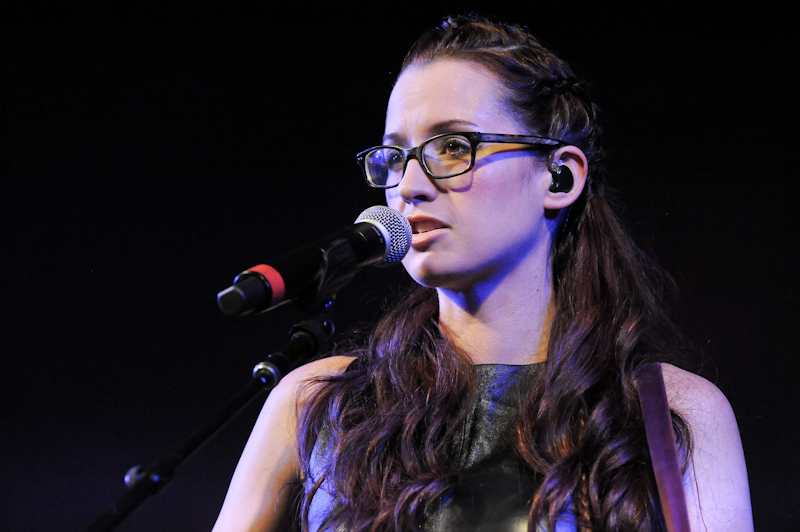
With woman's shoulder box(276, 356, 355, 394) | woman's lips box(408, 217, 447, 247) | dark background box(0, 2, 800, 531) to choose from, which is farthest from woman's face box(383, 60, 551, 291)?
dark background box(0, 2, 800, 531)

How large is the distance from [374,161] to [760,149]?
1.28 metres

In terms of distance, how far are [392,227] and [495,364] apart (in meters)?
0.58

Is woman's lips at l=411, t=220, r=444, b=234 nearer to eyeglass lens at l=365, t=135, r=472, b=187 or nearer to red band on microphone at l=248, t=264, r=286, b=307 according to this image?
eyeglass lens at l=365, t=135, r=472, b=187

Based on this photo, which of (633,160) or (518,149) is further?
(633,160)

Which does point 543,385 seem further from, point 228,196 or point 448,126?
point 228,196

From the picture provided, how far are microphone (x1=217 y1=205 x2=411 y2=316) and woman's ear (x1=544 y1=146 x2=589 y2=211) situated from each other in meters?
0.55

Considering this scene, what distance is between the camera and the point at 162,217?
2.34m

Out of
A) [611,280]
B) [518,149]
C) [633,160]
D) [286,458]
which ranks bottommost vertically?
[286,458]

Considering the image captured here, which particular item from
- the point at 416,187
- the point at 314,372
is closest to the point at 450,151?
the point at 416,187

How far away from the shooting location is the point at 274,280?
81cm

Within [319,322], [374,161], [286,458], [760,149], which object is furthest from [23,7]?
[760,149]

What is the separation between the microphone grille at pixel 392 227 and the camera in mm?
1104

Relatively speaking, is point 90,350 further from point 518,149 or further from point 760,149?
point 760,149

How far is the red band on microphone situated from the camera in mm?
803
